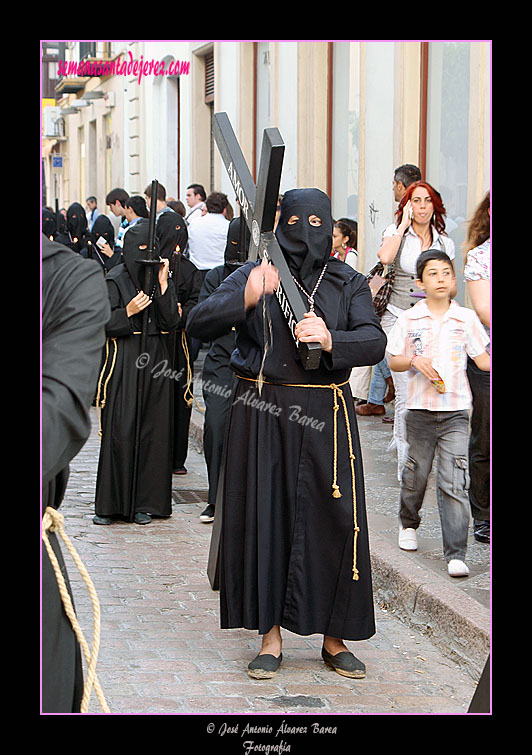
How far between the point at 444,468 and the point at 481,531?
2.70 ft

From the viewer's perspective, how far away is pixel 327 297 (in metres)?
4.69

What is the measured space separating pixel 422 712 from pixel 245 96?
13.3 metres

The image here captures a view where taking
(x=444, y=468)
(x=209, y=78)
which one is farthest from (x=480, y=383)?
(x=209, y=78)

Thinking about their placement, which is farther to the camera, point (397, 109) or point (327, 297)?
point (397, 109)

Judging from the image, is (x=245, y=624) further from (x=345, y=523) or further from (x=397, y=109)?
(x=397, y=109)

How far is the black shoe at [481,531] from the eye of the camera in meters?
6.43

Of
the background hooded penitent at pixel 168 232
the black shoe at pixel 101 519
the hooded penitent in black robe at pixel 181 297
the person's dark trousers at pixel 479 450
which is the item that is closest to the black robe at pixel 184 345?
the hooded penitent in black robe at pixel 181 297

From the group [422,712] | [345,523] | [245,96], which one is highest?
[245,96]

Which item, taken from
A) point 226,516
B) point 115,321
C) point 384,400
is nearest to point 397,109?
point 384,400

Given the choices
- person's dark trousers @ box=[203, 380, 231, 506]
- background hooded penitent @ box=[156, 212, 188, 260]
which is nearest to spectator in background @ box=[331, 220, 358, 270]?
background hooded penitent @ box=[156, 212, 188, 260]

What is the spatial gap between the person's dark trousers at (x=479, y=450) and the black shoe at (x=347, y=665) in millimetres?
1876

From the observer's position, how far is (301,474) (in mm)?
4648

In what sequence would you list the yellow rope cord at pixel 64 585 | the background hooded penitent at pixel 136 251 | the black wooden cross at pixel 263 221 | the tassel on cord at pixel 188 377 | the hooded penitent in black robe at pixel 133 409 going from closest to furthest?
the yellow rope cord at pixel 64 585 < the black wooden cross at pixel 263 221 < the background hooded penitent at pixel 136 251 < the hooded penitent in black robe at pixel 133 409 < the tassel on cord at pixel 188 377

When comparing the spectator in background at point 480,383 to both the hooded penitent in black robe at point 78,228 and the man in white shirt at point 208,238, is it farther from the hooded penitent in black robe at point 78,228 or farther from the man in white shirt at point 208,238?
the hooded penitent in black robe at point 78,228
